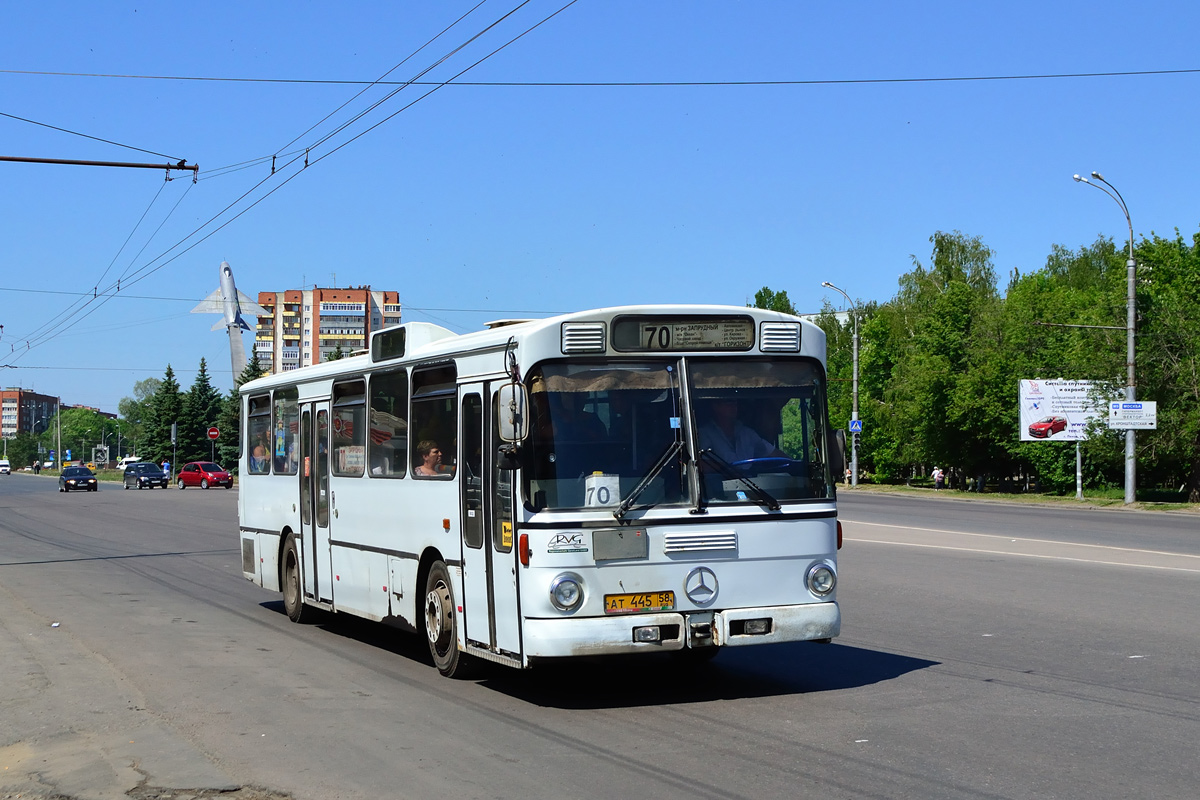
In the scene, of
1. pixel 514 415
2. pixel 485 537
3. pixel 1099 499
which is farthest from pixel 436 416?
pixel 1099 499

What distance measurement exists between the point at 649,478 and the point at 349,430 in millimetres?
4419

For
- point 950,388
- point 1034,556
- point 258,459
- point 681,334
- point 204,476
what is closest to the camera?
point 681,334

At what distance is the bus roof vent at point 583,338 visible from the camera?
27.1ft

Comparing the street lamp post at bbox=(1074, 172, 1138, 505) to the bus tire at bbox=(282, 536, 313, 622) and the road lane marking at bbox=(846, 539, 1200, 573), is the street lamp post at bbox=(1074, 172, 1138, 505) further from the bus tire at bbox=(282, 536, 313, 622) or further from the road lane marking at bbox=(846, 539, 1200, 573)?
the bus tire at bbox=(282, 536, 313, 622)

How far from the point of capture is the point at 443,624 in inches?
375

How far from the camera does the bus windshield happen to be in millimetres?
8133

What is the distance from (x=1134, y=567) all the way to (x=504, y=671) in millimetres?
10994

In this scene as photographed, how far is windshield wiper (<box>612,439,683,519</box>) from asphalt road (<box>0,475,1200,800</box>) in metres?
1.31

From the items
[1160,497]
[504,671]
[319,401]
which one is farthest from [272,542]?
[1160,497]

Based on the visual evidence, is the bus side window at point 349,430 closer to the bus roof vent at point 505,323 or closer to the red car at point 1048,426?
the bus roof vent at point 505,323

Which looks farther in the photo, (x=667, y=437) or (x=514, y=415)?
(x=667, y=437)

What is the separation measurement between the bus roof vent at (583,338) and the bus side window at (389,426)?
2570 millimetres

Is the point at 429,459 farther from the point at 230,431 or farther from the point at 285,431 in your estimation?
the point at 230,431

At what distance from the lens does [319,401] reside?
12578 millimetres
